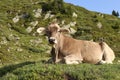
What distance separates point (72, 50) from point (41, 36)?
3865 cm

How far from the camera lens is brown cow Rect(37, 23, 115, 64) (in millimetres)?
19647

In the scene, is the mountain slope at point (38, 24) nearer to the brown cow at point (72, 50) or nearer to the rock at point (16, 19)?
the rock at point (16, 19)

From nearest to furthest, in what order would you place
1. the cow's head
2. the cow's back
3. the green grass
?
1. the green grass
2. the cow's head
3. the cow's back

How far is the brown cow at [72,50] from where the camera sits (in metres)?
19.6

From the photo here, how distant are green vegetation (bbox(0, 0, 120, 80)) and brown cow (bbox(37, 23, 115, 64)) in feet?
5.29

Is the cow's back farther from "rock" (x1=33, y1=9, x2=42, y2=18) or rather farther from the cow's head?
"rock" (x1=33, y1=9, x2=42, y2=18)

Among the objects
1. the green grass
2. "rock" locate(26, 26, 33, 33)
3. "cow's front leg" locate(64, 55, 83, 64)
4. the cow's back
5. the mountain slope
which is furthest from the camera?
"rock" locate(26, 26, 33, 33)

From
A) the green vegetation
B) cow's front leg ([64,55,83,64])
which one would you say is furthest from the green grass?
cow's front leg ([64,55,83,64])

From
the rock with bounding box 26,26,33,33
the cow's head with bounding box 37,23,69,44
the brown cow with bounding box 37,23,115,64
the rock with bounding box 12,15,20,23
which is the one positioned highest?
the cow's head with bounding box 37,23,69,44

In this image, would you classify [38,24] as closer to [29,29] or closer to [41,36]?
[29,29]

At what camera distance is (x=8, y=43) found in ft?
164

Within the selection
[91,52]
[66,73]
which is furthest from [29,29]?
[66,73]

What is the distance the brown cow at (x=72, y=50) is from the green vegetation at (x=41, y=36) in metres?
1.61

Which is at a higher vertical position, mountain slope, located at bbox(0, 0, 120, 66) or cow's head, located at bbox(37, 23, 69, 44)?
cow's head, located at bbox(37, 23, 69, 44)
